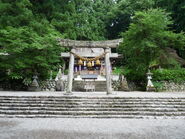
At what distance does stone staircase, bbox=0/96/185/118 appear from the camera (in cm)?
919

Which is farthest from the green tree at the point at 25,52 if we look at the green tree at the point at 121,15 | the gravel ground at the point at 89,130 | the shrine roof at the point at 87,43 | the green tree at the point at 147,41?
the green tree at the point at 121,15

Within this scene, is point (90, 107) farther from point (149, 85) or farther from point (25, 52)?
point (149, 85)

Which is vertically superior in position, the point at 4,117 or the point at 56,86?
the point at 56,86

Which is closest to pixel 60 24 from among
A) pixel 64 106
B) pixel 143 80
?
pixel 143 80

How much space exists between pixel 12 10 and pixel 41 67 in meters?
6.46

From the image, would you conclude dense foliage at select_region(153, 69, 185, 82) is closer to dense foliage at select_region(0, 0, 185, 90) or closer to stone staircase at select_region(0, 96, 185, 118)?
dense foliage at select_region(0, 0, 185, 90)

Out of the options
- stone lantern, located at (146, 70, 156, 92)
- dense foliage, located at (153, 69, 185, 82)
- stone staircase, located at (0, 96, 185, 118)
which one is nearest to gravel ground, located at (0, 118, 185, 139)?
stone staircase, located at (0, 96, 185, 118)

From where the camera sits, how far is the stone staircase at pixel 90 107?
9.19 metres

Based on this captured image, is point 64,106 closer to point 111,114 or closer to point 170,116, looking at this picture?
point 111,114

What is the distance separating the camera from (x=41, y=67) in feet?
55.8

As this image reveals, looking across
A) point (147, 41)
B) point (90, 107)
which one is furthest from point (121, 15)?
point (90, 107)

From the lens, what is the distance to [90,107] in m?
9.78

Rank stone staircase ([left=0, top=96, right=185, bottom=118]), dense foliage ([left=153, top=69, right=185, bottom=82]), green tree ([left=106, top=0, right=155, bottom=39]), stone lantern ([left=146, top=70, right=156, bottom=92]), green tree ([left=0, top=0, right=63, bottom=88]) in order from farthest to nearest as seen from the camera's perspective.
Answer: green tree ([left=106, top=0, right=155, bottom=39]), dense foliage ([left=153, top=69, right=185, bottom=82]), stone lantern ([left=146, top=70, right=156, bottom=92]), green tree ([left=0, top=0, right=63, bottom=88]), stone staircase ([left=0, top=96, right=185, bottom=118])

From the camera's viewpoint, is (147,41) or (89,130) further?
(147,41)
